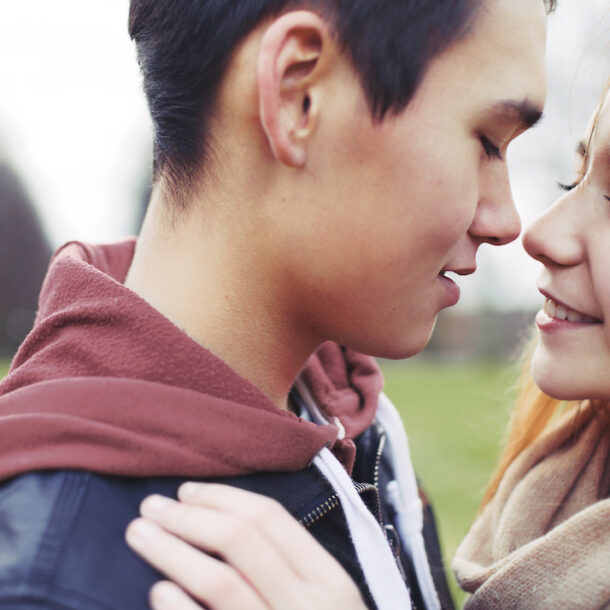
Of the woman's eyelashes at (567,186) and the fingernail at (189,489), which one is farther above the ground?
the woman's eyelashes at (567,186)

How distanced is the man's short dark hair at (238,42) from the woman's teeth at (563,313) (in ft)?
2.87

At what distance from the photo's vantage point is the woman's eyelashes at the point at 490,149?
163 centimetres

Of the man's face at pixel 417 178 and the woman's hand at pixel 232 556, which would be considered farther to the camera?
the man's face at pixel 417 178

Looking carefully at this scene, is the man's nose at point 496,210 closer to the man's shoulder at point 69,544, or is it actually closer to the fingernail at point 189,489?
the fingernail at point 189,489

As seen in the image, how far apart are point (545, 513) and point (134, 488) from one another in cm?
133

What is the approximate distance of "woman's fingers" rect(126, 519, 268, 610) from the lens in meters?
1.20

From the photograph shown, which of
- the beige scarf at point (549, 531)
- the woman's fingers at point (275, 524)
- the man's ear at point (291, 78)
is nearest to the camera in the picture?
the woman's fingers at point (275, 524)

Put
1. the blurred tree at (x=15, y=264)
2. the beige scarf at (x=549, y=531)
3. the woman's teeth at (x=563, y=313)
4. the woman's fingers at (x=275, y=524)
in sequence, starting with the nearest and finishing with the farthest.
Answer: the woman's fingers at (x=275, y=524)
the beige scarf at (x=549, y=531)
the woman's teeth at (x=563, y=313)
the blurred tree at (x=15, y=264)

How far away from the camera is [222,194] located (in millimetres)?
1630

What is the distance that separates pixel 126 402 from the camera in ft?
4.43

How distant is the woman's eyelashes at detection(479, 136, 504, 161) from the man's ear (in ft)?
1.28

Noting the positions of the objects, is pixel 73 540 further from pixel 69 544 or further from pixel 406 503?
pixel 406 503

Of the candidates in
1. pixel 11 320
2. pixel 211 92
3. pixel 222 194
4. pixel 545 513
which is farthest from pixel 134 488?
pixel 11 320

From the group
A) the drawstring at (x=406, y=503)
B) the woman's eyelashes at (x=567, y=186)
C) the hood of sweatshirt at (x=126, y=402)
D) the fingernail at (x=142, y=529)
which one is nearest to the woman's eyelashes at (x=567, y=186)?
the woman's eyelashes at (x=567, y=186)
